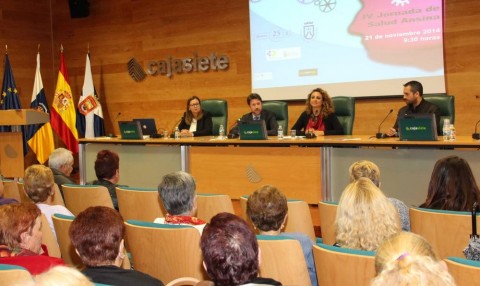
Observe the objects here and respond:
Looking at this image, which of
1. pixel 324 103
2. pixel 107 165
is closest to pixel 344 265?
pixel 107 165

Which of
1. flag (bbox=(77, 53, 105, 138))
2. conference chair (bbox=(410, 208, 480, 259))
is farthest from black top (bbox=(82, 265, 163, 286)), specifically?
flag (bbox=(77, 53, 105, 138))

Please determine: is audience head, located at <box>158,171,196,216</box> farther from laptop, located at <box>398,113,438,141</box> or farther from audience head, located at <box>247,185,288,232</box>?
laptop, located at <box>398,113,438,141</box>

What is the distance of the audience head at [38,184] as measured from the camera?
3670mm

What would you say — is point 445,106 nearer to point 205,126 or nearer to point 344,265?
point 205,126

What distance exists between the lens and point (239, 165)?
606 cm

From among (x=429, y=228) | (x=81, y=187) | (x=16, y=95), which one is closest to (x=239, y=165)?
(x=81, y=187)

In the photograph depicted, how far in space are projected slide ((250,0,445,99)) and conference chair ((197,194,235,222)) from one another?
3976 millimetres

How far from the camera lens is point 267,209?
2.73 metres

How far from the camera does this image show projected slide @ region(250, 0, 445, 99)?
6.77m

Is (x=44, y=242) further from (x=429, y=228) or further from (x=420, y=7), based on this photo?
(x=420, y=7)

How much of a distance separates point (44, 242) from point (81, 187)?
2.86ft

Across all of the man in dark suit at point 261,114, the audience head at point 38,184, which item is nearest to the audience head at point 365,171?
the audience head at point 38,184

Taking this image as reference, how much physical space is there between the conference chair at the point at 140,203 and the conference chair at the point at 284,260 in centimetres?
162

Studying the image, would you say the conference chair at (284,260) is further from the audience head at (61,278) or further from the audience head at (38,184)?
the audience head at (38,184)
